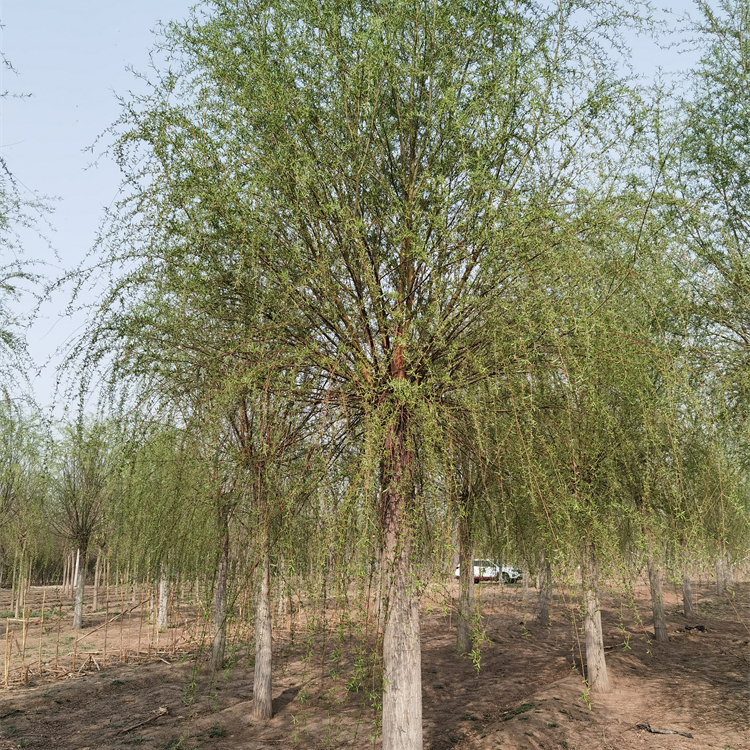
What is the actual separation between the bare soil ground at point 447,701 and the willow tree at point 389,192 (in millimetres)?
1619

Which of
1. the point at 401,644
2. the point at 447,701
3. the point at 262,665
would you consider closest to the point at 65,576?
the point at 262,665

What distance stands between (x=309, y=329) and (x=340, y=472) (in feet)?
3.38

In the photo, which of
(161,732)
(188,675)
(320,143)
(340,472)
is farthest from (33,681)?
(320,143)

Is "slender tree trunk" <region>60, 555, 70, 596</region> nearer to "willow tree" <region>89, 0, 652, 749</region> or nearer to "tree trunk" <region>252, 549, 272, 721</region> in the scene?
"tree trunk" <region>252, 549, 272, 721</region>

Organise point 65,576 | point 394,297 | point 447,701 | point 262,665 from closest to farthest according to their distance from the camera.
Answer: point 394,297 → point 262,665 → point 447,701 → point 65,576

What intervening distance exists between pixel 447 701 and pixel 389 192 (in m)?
7.92

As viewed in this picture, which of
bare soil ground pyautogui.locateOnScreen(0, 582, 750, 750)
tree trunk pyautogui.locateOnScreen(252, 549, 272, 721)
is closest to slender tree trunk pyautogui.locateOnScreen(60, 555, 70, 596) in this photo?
bare soil ground pyautogui.locateOnScreen(0, 582, 750, 750)

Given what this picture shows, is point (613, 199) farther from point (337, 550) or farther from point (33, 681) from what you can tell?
point (33, 681)

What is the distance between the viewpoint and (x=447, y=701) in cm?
914

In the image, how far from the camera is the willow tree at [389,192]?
3850 millimetres

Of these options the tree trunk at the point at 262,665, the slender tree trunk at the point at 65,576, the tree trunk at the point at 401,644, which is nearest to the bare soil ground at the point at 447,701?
the tree trunk at the point at 262,665

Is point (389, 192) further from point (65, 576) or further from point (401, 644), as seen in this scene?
point (65, 576)

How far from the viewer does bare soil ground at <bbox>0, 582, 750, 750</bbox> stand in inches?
274

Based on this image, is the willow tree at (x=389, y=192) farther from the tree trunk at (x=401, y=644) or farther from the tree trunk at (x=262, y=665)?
the tree trunk at (x=262, y=665)
